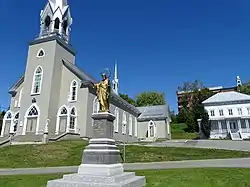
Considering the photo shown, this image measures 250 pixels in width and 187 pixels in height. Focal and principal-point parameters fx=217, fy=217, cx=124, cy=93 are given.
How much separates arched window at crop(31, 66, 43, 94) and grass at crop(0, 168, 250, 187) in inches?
776

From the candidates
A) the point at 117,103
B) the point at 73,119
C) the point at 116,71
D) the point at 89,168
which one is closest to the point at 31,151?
the point at 73,119

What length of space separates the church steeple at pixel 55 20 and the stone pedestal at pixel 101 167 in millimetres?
24412

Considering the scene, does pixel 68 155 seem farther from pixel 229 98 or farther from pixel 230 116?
pixel 229 98

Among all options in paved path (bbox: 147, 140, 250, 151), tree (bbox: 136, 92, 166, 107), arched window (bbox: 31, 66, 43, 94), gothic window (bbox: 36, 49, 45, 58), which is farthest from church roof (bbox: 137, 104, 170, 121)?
gothic window (bbox: 36, 49, 45, 58)

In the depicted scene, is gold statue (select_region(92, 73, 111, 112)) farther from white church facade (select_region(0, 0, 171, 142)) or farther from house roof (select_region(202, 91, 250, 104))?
house roof (select_region(202, 91, 250, 104))

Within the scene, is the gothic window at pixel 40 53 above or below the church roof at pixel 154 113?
above

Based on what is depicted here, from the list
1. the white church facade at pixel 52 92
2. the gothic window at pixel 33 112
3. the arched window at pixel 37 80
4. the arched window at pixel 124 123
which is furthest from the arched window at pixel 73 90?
the arched window at pixel 124 123

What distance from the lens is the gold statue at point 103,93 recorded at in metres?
10.2

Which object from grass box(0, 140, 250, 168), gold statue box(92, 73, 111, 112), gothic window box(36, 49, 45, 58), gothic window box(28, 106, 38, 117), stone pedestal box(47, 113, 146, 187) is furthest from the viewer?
gothic window box(36, 49, 45, 58)

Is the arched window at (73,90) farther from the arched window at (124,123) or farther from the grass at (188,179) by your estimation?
the grass at (188,179)

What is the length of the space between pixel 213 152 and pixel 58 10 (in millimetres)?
27794

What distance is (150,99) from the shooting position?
75.3m

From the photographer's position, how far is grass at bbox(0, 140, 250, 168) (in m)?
16.8

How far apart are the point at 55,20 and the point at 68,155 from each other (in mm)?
21061
